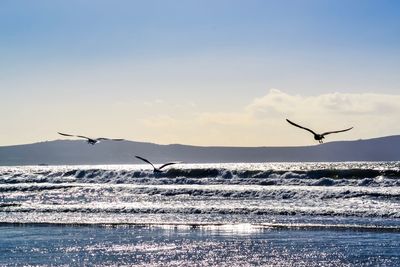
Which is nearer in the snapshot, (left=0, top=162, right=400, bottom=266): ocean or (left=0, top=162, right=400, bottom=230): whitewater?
(left=0, top=162, right=400, bottom=266): ocean

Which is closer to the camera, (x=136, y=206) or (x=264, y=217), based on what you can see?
(x=264, y=217)

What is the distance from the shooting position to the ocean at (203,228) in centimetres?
2177

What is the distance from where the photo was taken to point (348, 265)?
799 inches

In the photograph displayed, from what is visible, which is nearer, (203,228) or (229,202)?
(203,228)

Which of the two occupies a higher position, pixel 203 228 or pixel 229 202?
pixel 229 202

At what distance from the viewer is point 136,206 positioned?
3803cm

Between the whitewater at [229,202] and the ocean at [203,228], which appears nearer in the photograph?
the ocean at [203,228]

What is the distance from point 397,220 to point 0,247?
15261 mm

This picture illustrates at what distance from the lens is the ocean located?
2177cm

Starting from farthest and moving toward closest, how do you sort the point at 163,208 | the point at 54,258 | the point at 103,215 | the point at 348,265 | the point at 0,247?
the point at 163,208, the point at 103,215, the point at 0,247, the point at 54,258, the point at 348,265

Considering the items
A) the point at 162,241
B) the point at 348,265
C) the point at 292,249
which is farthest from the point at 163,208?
the point at 348,265

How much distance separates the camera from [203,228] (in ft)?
91.9

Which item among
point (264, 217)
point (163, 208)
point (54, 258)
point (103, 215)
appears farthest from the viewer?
point (163, 208)

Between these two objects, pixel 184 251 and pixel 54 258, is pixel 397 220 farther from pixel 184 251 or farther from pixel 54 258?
pixel 54 258
